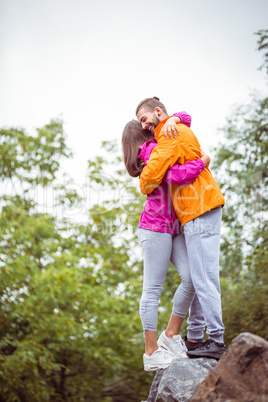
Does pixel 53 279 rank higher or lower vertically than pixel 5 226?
lower

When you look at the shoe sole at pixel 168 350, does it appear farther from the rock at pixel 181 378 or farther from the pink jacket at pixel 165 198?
the pink jacket at pixel 165 198

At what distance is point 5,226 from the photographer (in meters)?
8.23

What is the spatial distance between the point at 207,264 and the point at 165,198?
497 mm

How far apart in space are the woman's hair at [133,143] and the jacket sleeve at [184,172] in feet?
1.03

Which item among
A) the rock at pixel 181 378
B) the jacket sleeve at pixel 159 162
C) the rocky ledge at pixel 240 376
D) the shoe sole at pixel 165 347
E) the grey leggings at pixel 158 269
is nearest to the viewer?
the rocky ledge at pixel 240 376

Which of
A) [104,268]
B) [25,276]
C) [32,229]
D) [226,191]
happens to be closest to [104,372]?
[104,268]

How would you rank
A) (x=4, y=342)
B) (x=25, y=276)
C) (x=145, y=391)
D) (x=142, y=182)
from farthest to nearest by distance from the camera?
1. (x=145, y=391)
2. (x=25, y=276)
3. (x=4, y=342)
4. (x=142, y=182)

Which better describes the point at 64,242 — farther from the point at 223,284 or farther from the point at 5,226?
the point at 223,284

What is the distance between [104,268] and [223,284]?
243 cm

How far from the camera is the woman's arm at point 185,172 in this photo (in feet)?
8.50

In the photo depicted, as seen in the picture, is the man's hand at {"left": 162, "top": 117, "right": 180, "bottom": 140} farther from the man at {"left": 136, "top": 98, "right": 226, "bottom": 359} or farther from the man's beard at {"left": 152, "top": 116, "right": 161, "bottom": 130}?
the man's beard at {"left": 152, "top": 116, "right": 161, "bottom": 130}

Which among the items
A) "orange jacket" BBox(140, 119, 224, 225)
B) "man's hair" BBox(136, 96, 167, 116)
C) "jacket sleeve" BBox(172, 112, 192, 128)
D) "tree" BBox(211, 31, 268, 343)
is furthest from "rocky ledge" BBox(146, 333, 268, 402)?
"tree" BBox(211, 31, 268, 343)

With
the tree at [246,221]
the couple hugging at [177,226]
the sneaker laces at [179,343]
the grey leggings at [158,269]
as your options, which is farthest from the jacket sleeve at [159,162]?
the tree at [246,221]

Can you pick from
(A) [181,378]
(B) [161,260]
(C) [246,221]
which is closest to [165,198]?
(B) [161,260]
